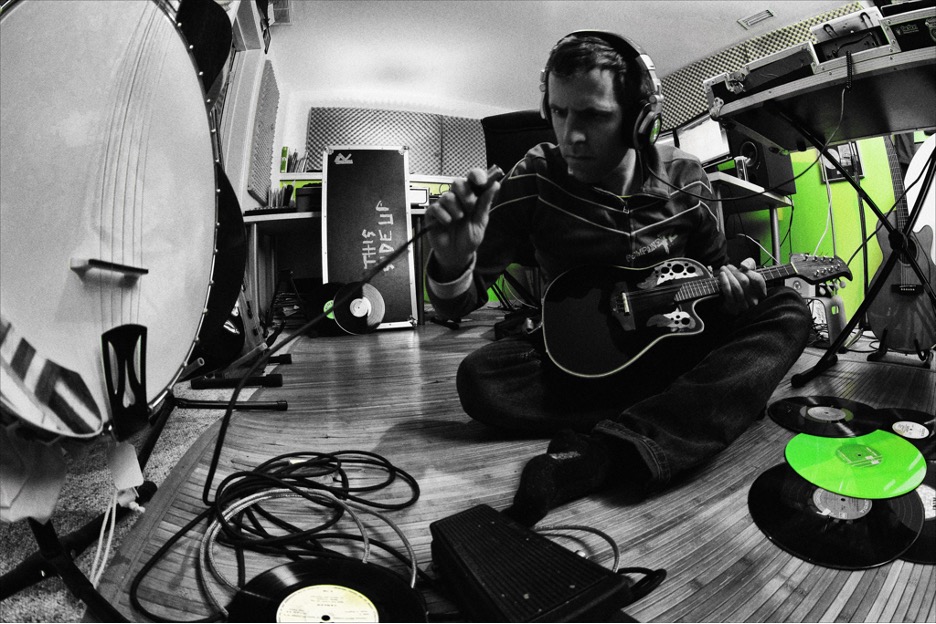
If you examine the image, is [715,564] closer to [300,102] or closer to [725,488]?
[725,488]

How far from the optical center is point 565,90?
0.90m

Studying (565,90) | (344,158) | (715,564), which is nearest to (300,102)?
(344,158)

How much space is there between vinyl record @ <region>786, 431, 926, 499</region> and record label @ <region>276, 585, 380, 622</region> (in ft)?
2.35

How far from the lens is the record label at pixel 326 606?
0.41m

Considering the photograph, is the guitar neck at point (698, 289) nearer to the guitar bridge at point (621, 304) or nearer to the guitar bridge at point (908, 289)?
the guitar bridge at point (621, 304)

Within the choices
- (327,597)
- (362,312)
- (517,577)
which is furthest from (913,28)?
(362,312)

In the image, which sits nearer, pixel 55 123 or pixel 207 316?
pixel 55 123

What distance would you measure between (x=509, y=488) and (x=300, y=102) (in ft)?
17.3

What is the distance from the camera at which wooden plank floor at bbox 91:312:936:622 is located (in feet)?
1.67

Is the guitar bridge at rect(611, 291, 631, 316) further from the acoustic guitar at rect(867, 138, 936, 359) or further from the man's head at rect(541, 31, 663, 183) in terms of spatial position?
the acoustic guitar at rect(867, 138, 936, 359)

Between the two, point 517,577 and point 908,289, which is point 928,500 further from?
point 908,289

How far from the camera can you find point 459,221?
0.70 metres

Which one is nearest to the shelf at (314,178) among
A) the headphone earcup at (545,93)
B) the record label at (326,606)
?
the headphone earcup at (545,93)

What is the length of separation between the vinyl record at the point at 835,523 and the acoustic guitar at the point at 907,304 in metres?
1.25
